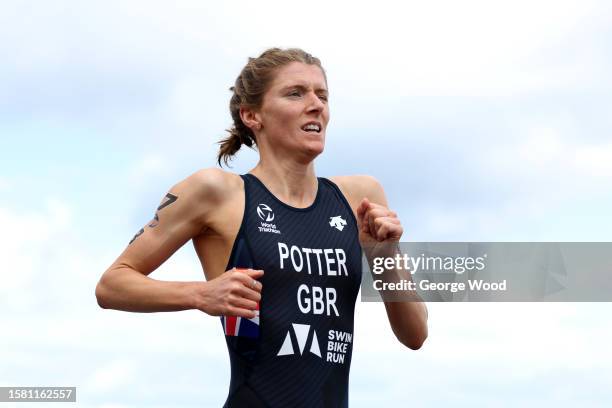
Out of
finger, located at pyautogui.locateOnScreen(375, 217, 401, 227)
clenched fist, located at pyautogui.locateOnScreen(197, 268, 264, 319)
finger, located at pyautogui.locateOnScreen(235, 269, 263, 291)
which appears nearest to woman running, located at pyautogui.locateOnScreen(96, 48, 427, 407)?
finger, located at pyautogui.locateOnScreen(375, 217, 401, 227)

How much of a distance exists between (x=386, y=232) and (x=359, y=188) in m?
1.17

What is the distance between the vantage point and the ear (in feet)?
22.6

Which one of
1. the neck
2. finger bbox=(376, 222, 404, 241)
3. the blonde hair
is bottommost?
finger bbox=(376, 222, 404, 241)

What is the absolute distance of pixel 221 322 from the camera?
6551 mm

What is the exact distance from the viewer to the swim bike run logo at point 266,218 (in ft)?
21.1

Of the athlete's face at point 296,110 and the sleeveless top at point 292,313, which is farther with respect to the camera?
the athlete's face at point 296,110

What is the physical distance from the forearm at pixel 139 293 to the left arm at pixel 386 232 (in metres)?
1.31

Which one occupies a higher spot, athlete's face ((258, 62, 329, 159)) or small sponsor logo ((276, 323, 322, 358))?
athlete's face ((258, 62, 329, 159))

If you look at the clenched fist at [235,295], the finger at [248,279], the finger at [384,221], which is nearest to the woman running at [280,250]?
the finger at [384,221]

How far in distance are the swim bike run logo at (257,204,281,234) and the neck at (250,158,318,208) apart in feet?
0.64

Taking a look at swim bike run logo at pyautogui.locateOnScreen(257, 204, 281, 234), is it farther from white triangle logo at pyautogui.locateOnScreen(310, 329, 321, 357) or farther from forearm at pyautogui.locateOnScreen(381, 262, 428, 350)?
forearm at pyautogui.locateOnScreen(381, 262, 428, 350)

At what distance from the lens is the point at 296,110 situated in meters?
6.59

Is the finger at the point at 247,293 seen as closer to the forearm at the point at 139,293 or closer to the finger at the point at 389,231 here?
the forearm at the point at 139,293

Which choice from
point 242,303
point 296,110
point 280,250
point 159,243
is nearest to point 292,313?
point 280,250
